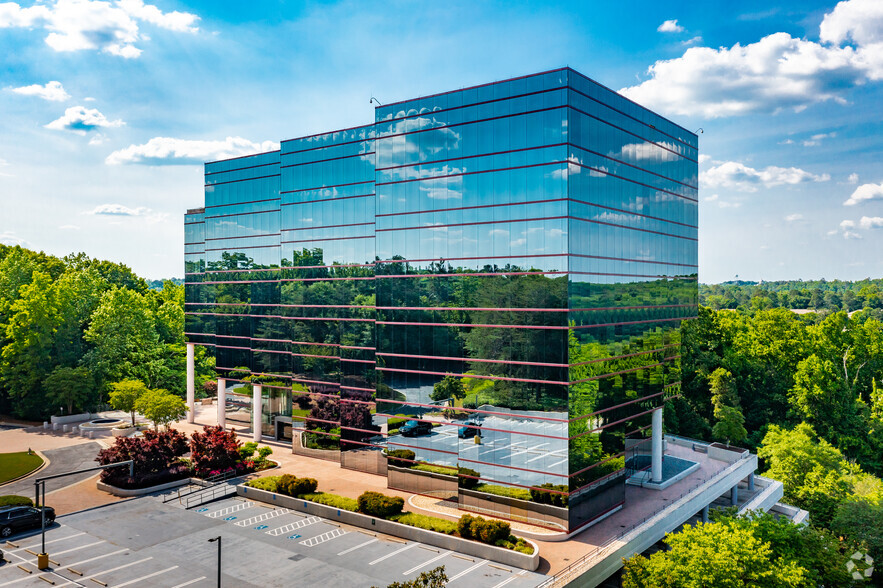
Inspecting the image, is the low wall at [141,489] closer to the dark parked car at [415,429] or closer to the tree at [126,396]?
the dark parked car at [415,429]

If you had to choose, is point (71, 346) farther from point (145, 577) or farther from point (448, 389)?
point (448, 389)

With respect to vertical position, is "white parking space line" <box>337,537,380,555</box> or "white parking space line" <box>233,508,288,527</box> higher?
"white parking space line" <box>337,537,380,555</box>

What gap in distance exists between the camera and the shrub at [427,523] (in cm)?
3681

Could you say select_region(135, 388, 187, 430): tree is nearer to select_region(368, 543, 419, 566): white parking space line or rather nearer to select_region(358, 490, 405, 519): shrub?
select_region(358, 490, 405, 519): shrub

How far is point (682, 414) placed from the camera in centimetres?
7562

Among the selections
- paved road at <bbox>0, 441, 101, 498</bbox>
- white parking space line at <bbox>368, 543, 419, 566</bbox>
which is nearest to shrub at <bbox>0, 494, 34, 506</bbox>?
paved road at <bbox>0, 441, 101, 498</bbox>

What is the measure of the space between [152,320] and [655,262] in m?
66.0

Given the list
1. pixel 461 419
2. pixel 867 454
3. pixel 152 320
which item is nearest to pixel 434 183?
pixel 461 419

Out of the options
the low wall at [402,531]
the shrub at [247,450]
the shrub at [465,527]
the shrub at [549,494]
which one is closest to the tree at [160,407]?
the shrub at [247,450]

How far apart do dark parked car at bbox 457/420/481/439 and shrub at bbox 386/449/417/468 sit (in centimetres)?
488

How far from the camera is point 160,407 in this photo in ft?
191

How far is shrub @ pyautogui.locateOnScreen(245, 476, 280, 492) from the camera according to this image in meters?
44.7

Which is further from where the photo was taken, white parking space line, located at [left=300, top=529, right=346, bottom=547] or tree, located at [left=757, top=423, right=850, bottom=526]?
tree, located at [left=757, top=423, right=850, bottom=526]

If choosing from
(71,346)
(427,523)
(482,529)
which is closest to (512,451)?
(482,529)
